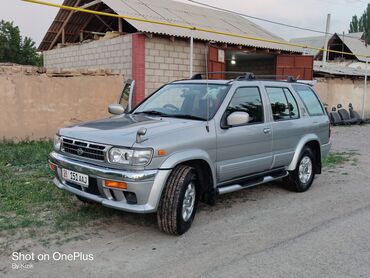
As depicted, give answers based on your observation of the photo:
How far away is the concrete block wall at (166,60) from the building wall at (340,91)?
24.9 feet

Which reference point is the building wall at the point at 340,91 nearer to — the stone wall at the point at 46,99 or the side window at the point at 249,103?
the stone wall at the point at 46,99

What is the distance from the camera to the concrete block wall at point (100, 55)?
12.7 m

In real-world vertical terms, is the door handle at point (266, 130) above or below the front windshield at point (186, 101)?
below

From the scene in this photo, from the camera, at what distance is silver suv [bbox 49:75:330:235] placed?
13.7 ft

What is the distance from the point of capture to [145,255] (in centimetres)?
404

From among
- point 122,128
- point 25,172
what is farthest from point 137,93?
point 122,128

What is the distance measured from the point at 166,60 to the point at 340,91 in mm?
11393

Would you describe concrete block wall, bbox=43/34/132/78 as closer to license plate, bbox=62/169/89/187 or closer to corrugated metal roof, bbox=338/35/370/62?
license plate, bbox=62/169/89/187

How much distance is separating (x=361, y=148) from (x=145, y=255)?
946 cm

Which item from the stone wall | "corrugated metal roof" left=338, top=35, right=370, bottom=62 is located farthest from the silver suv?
"corrugated metal roof" left=338, top=35, right=370, bottom=62

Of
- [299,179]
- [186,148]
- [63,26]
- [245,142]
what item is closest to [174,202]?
[186,148]

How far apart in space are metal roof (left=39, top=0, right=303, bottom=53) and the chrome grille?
799cm

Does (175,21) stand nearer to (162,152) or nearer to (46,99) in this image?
(46,99)

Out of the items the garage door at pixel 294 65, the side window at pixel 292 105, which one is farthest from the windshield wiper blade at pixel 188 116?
the garage door at pixel 294 65
